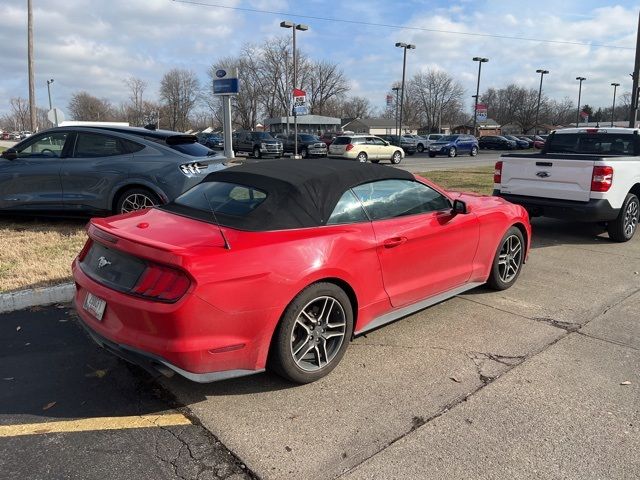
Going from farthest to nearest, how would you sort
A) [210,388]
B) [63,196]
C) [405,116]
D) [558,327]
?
1. [405,116]
2. [63,196]
3. [558,327]
4. [210,388]

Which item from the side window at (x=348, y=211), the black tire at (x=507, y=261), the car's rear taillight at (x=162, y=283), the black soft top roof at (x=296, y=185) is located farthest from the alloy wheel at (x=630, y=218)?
the car's rear taillight at (x=162, y=283)

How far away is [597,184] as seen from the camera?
7.05 metres

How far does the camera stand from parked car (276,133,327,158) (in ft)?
106

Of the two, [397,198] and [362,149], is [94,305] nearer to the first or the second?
[397,198]

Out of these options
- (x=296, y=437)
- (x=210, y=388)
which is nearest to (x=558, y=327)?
(x=296, y=437)

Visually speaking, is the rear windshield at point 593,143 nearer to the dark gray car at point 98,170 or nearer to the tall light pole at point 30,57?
the dark gray car at point 98,170

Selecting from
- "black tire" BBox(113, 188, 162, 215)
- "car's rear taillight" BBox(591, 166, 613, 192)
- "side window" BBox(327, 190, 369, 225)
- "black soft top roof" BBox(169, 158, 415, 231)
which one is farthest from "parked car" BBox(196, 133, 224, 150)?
"side window" BBox(327, 190, 369, 225)

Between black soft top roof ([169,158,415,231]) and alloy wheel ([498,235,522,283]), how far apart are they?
1575mm

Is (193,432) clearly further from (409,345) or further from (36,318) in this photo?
(36,318)

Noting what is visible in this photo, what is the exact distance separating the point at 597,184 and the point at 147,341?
6580 mm

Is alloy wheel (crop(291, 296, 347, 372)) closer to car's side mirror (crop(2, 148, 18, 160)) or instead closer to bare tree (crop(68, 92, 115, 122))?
car's side mirror (crop(2, 148, 18, 160))

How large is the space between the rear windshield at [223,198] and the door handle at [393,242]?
97cm

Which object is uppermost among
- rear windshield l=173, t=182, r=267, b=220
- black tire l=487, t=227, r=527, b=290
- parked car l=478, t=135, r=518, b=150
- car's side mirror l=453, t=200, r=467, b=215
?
parked car l=478, t=135, r=518, b=150

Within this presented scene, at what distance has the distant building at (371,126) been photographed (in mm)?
115438
